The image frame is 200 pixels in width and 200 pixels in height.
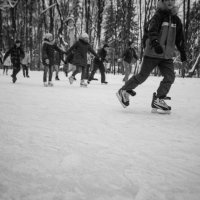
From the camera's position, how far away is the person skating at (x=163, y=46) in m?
3.54

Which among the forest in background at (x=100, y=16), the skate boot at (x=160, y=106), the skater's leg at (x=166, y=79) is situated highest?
the forest in background at (x=100, y=16)

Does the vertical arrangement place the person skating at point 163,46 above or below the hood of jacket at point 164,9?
below

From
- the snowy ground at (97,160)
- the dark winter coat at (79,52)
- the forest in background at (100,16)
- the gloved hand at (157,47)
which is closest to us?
the snowy ground at (97,160)

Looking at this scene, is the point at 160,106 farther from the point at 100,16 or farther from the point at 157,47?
the point at 100,16

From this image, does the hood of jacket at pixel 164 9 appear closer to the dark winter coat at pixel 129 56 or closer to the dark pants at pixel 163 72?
the dark pants at pixel 163 72

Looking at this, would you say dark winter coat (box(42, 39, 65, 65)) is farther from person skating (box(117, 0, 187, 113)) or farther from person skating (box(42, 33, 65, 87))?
person skating (box(117, 0, 187, 113))

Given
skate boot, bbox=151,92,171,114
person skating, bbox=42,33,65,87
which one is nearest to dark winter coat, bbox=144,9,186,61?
skate boot, bbox=151,92,171,114

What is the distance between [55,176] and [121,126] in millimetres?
1454

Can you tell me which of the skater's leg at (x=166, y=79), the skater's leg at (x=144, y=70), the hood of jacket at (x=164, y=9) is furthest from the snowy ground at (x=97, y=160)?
the hood of jacket at (x=164, y=9)

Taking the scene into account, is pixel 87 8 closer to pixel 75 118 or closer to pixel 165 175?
pixel 75 118

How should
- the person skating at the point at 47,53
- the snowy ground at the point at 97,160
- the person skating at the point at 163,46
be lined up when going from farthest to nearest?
1. the person skating at the point at 47,53
2. the person skating at the point at 163,46
3. the snowy ground at the point at 97,160

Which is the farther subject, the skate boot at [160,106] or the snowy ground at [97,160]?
the skate boot at [160,106]

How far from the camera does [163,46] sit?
3.64 meters

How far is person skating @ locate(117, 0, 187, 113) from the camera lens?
3.54 meters
